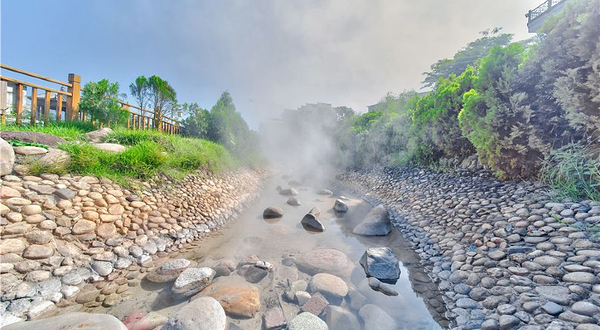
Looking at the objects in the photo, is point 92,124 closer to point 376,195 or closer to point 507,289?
point 376,195

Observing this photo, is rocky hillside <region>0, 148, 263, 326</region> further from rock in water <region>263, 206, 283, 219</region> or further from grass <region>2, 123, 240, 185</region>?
rock in water <region>263, 206, 283, 219</region>

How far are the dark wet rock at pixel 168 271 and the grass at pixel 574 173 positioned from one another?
19.5 feet

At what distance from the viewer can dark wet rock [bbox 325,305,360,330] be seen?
2686mm

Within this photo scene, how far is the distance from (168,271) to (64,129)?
541cm

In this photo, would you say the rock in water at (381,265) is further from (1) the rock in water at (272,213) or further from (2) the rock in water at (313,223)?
(1) the rock in water at (272,213)

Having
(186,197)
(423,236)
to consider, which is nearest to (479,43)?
(423,236)

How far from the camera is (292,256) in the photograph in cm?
443

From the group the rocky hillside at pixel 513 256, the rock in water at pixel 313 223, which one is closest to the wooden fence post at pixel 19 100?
the rock in water at pixel 313 223

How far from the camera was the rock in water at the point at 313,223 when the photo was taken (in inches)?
240

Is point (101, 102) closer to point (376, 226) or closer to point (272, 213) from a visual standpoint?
point (272, 213)

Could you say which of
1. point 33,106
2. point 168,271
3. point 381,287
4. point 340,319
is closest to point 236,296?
point 168,271

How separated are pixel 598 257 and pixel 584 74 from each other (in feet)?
9.33

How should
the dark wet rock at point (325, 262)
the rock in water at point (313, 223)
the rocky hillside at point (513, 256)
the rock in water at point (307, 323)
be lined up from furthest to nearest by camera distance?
the rock in water at point (313, 223) < the dark wet rock at point (325, 262) < the rock in water at point (307, 323) < the rocky hillside at point (513, 256)

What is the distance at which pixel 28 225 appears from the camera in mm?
3002
